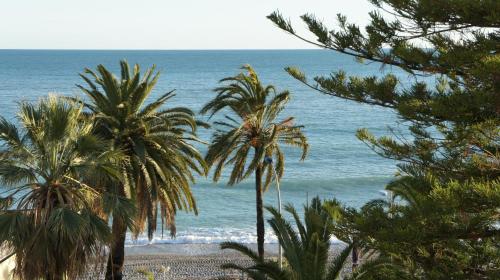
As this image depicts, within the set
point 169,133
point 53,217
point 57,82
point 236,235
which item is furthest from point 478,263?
point 57,82

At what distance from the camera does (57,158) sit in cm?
1052

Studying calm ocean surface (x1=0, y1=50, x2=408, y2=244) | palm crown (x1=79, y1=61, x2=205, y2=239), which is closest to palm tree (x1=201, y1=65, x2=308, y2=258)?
palm crown (x1=79, y1=61, x2=205, y2=239)

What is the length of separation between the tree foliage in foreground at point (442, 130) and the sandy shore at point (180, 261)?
1341 centimetres

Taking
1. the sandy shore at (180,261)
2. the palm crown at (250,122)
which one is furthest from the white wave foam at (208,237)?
the palm crown at (250,122)

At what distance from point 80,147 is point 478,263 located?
20.8 ft

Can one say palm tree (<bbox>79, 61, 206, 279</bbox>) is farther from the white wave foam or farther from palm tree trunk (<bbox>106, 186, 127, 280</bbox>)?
the white wave foam

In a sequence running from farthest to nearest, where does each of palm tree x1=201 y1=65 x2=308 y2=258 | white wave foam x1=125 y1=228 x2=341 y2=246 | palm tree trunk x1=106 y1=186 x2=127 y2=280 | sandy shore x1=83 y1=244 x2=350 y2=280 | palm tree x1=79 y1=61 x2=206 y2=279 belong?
1. white wave foam x1=125 y1=228 x2=341 y2=246
2. sandy shore x1=83 y1=244 x2=350 y2=280
3. palm tree x1=201 y1=65 x2=308 y2=258
4. palm tree x1=79 y1=61 x2=206 y2=279
5. palm tree trunk x1=106 y1=186 x2=127 y2=280

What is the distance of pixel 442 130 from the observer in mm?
10891

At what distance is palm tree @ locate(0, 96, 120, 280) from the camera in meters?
9.67

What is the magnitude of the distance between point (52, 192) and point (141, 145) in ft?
14.1

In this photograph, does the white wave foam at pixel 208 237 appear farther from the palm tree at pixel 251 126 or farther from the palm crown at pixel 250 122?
the palm crown at pixel 250 122

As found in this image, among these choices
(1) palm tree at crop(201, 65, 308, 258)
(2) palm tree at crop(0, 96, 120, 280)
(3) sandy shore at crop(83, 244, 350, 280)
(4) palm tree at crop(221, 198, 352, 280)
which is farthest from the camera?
A: (3) sandy shore at crop(83, 244, 350, 280)

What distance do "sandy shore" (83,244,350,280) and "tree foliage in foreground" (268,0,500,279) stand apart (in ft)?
44.0

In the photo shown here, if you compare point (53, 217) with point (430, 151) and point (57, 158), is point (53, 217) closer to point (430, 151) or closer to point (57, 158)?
point (57, 158)
